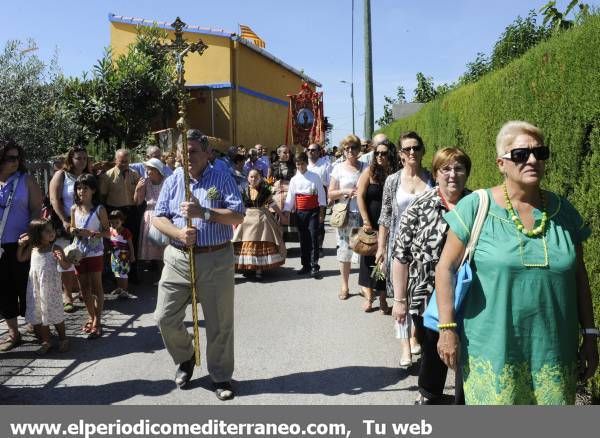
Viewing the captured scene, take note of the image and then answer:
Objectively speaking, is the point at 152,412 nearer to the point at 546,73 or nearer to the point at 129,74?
the point at 546,73

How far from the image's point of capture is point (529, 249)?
2.47 metres

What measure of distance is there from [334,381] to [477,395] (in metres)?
2.02

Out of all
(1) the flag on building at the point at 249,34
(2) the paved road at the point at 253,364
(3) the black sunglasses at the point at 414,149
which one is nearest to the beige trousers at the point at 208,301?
(2) the paved road at the point at 253,364

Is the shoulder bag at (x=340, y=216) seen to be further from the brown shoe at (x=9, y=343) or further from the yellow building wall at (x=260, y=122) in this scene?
the yellow building wall at (x=260, y=122)

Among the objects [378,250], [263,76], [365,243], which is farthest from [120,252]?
[263,76]

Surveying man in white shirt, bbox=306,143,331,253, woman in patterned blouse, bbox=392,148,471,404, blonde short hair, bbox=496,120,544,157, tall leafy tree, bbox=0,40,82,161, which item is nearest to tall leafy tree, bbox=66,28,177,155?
tall leafy tree, bbox=0,40,82,161

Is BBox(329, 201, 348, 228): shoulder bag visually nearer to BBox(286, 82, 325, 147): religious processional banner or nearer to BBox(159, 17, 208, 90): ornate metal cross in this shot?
BBox(159, 17, 208, 90): ornate metal cross

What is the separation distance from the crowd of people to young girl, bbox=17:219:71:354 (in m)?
0.01

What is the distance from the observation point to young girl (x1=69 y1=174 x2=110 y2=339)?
578 cm

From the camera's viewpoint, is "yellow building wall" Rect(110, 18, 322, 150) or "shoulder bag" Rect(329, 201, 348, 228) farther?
"yellow building wall" Rect(110, 18, 322, 150)

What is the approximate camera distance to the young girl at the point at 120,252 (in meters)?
7.22

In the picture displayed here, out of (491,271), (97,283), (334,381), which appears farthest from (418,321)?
(97,283)

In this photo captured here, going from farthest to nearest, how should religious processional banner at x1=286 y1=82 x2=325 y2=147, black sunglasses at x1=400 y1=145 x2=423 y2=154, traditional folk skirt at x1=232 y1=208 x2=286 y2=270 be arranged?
religious processional banner at x1=286 y1=82 x2=325 y2=147, traditional folk skirt at x1=232 y1=208 x2=286 y2=270, black sunglasses at x1=400 y1=145 x2=423 y2=154

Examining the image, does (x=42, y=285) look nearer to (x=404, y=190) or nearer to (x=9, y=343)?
(x=9, y=343)
